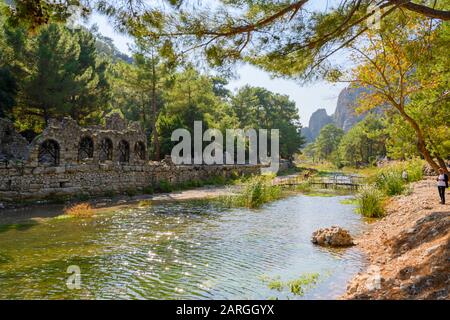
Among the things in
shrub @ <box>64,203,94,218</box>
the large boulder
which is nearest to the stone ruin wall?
shrub @ <box>64,203,94,218</box>

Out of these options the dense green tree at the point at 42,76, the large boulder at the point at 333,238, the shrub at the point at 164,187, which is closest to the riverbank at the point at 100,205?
the shrub at the point at 164,187

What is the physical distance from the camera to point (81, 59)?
3628cm

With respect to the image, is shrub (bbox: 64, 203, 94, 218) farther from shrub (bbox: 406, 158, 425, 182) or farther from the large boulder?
shrub (bbox: 406, 158, 425, 182)

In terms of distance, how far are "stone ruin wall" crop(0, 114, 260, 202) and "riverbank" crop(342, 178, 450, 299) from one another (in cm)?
1760

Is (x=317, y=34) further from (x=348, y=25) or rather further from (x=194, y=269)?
(x=194, y=269)

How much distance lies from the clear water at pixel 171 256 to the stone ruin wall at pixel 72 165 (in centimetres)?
539

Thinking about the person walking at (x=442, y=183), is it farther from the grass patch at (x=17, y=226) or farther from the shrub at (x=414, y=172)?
the grass patch at (x=17, y=226)

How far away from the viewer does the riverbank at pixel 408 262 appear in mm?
6277

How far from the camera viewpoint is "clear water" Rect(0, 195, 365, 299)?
7969 mm

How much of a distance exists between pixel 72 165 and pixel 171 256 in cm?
1482

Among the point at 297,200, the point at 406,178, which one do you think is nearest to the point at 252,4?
the point at 297,200

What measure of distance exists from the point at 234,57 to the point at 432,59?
594cm

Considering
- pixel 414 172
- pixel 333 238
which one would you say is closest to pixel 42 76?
pixel 333 238

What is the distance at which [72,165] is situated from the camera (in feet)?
75.7
